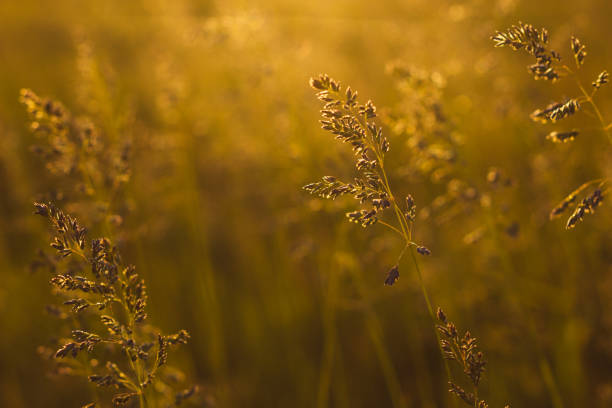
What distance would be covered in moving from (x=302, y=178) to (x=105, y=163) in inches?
47.9

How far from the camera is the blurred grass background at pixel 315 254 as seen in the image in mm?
3047

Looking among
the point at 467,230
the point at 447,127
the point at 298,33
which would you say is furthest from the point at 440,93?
the point at 298,33

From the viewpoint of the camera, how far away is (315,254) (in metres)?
3.88

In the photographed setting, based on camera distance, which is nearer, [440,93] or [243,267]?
[440,93]

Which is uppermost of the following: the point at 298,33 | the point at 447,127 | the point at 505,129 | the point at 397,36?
the point at 298,33

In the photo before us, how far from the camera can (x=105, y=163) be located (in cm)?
287

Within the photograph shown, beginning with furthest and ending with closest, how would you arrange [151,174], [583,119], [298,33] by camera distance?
[298,33] → [583,119] → [151,174]

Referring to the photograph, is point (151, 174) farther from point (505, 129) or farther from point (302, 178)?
point (505, 129)

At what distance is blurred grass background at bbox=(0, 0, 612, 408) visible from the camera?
10.00ft

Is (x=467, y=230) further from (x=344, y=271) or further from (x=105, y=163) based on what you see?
(x=105, y=163)

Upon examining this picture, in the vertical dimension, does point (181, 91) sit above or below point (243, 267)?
above

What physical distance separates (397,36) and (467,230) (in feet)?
6.22

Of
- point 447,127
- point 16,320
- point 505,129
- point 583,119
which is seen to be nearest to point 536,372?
point 447,127

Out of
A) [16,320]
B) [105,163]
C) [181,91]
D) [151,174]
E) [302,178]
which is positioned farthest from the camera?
[16,320]
